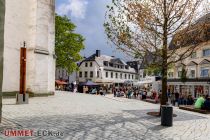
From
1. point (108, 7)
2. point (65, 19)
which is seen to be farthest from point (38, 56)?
point (65, 19)

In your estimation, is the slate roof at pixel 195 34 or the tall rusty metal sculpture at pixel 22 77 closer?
the slate roof at pixel 195 34

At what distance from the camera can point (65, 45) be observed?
4903 centimetres

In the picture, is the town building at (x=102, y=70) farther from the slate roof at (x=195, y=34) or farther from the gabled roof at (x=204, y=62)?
the slate roof at (x=195, y=34)

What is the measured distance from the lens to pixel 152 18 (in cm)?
1605

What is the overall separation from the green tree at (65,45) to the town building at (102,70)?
2464cm

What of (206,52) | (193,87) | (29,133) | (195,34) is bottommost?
(29,133)

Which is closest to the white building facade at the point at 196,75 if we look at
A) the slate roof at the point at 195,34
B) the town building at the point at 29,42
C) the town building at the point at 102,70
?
the town building at the point at 29,42

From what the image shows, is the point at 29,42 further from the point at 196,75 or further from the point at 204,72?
the point at 196,75

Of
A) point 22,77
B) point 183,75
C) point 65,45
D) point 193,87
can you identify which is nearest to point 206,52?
point 183,75

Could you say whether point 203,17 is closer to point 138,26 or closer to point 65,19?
point 138,26

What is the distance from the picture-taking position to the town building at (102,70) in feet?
254

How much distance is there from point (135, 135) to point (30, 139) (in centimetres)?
336

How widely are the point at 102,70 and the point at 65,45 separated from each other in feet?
95.4

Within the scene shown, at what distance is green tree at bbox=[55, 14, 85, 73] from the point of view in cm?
4841
